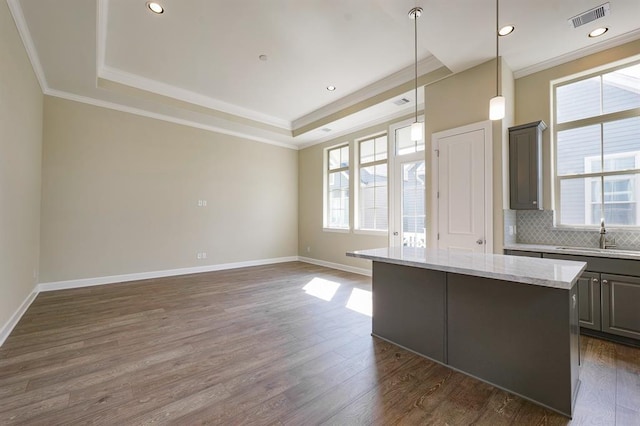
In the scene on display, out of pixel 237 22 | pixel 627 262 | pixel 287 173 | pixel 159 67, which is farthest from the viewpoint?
pixel 287 173

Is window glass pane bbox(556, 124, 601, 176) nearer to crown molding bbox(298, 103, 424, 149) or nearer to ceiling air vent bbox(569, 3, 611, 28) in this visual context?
ceiling air vent bbox(569, 3, 611, 28)

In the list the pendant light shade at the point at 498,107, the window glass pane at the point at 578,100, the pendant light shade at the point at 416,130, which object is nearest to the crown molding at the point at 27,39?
the pendant light shade at the point at 416,130

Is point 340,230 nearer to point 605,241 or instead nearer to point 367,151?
point 367,151

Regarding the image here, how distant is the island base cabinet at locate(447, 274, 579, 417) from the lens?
175 centimetres

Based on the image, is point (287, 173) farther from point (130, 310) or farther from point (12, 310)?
point (12, 310)

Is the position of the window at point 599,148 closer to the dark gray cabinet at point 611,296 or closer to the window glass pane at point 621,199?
the window glass pane at point 621,199

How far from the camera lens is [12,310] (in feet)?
9.71

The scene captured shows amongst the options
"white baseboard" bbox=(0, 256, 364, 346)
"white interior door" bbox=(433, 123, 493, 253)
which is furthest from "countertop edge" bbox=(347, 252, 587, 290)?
"white baseboard" bbox=(0, 256, 364, 346)

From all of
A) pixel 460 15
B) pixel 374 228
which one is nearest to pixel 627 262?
pixel 460 15

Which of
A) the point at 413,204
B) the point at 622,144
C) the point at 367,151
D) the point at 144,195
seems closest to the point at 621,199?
the point at 622,144

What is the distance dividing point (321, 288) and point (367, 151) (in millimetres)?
3144

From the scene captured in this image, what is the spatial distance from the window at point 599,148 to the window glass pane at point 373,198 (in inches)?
108

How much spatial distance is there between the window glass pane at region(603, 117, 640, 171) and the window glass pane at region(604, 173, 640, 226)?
130mm

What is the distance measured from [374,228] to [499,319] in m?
3.86
